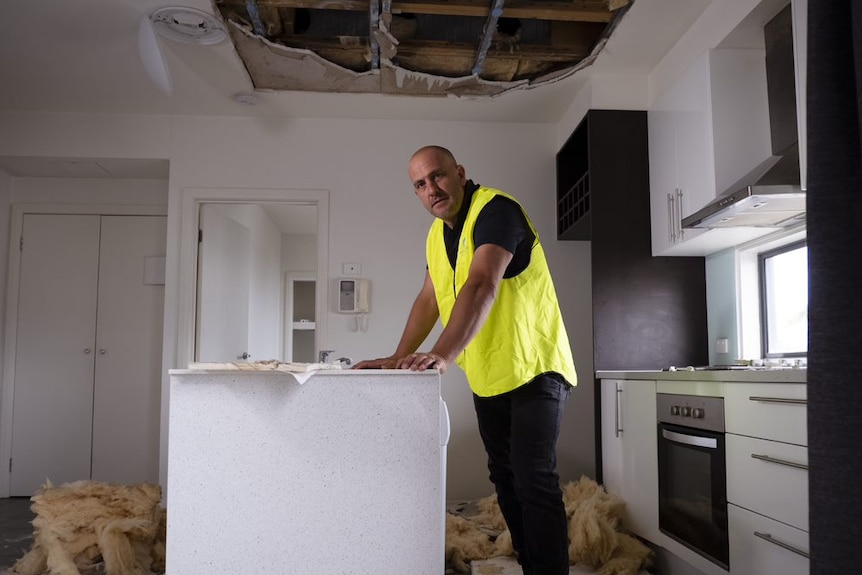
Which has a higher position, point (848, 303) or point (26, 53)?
point (26, 53)

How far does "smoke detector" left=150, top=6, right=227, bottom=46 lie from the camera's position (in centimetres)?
310

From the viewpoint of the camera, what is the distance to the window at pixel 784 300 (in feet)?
9.59

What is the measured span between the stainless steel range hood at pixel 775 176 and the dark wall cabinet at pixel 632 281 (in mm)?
668

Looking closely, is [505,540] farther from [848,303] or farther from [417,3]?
[848,303]

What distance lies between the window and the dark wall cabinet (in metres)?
0.40

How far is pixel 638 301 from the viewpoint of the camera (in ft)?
11.8

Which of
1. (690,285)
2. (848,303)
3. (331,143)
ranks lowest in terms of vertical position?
(848,303)

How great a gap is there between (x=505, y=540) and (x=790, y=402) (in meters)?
1.45

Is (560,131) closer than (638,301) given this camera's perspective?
No

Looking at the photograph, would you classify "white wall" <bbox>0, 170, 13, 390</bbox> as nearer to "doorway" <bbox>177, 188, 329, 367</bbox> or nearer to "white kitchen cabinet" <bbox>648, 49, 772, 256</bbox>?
"doorway" <bbox>177, 188, 329, 367</bbox>

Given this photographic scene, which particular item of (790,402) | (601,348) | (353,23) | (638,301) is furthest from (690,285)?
(353,23)

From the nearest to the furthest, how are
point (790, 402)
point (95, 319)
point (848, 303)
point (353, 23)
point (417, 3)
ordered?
point (848, 303), point (790, 402), point (417, 3), point (353, 23), point (95, 319)

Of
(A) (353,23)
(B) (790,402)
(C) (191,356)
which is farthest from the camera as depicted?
(C) (191,356)

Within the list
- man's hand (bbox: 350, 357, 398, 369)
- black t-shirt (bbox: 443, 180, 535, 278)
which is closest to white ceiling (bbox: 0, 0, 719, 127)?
black t-shirt (bbox: 443, 180, 535, 278)
